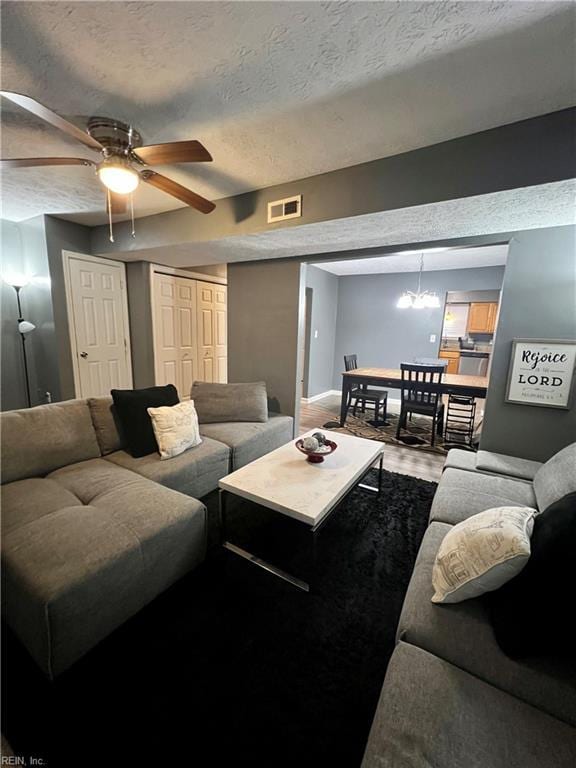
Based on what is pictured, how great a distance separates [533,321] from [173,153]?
9.01 ft

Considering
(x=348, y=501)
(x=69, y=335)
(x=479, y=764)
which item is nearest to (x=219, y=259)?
(x=69, y=335)

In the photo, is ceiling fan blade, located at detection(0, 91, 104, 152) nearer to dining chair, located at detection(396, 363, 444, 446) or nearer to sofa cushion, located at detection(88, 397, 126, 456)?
sofa cushion, located at detection(88, 397, 126, 456)

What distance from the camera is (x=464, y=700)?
81 centimetres

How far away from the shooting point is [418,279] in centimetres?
582

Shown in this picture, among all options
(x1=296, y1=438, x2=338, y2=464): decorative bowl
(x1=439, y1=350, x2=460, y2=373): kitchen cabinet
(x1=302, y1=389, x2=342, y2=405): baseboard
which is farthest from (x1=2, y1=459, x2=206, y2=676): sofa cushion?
(x1=439, y1=350, x2=460, y2=373): kitchen cabinet

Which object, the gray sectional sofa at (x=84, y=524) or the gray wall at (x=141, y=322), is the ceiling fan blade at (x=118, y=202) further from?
the gray sectional sofa at (x=84, y=524)

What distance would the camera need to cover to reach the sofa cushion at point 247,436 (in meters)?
2.63

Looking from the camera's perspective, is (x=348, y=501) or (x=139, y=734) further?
(x=348, y=501)

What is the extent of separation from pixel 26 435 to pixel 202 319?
3504mm

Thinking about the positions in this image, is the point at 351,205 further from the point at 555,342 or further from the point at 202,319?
the point at 202,319

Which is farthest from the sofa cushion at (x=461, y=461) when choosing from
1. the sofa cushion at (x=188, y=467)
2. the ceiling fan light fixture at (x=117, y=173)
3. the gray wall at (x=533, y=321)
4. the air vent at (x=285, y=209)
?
the ceiling fan light fixture at (x=117, y=173)

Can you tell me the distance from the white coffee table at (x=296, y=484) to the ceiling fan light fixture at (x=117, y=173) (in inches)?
69.9

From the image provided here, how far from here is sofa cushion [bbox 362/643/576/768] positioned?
0.69 m

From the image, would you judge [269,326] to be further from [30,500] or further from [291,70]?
[30,500]
